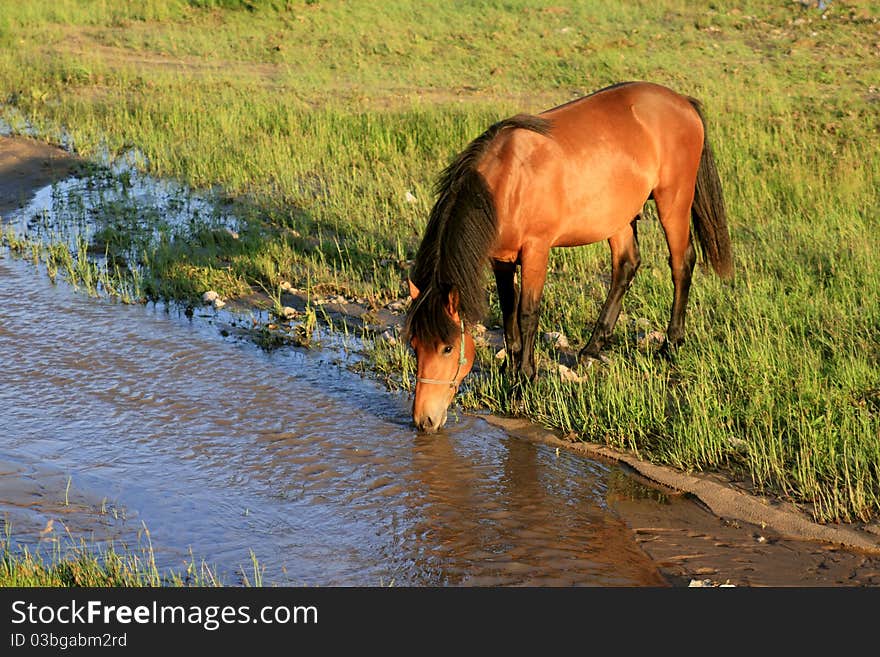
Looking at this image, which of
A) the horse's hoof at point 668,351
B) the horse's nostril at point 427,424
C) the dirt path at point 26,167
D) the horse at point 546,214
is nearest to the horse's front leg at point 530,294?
the horse at point 546,214

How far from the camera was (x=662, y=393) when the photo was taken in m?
5.93

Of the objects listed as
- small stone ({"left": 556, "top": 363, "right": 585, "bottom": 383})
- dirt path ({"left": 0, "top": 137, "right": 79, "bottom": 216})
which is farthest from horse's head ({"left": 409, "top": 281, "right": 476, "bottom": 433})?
dirt path ({"left": 0, "top": 137, "right": 79, "bottom": 216})

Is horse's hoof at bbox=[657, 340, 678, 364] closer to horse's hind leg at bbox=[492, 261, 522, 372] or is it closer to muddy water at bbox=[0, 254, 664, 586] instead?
horse's hind leg at bbox=[492, 261, 522, 372]

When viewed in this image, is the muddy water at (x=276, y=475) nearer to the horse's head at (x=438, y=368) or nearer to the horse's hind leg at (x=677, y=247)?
the horse's head at (x=438, y=368)

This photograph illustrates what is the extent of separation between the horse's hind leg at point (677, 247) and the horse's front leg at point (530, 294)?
47.0 inches

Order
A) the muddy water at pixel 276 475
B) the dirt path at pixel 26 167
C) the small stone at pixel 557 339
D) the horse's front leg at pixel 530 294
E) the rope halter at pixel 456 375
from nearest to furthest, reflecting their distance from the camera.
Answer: the muddy water at pixel 276 475, the rope halter at pixel 456 375, the horse's front leg at pixel 530 294, the small stone at pixel 557 339, the dirt path at pixel 26 167

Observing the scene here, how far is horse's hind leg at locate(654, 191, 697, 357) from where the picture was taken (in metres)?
6.96

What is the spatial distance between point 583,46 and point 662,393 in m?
13.5

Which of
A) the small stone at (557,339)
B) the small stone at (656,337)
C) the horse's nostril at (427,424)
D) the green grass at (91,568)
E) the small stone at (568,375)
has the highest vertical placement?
the small stone at (656,337)

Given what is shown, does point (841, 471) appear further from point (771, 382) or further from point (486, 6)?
point (486, 6)

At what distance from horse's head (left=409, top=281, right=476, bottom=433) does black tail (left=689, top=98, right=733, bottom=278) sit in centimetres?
255

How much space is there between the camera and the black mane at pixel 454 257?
17.5ft

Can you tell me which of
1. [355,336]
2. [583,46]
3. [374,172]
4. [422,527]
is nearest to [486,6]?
[583,46]

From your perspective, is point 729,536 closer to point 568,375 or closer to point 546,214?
point 568,375
